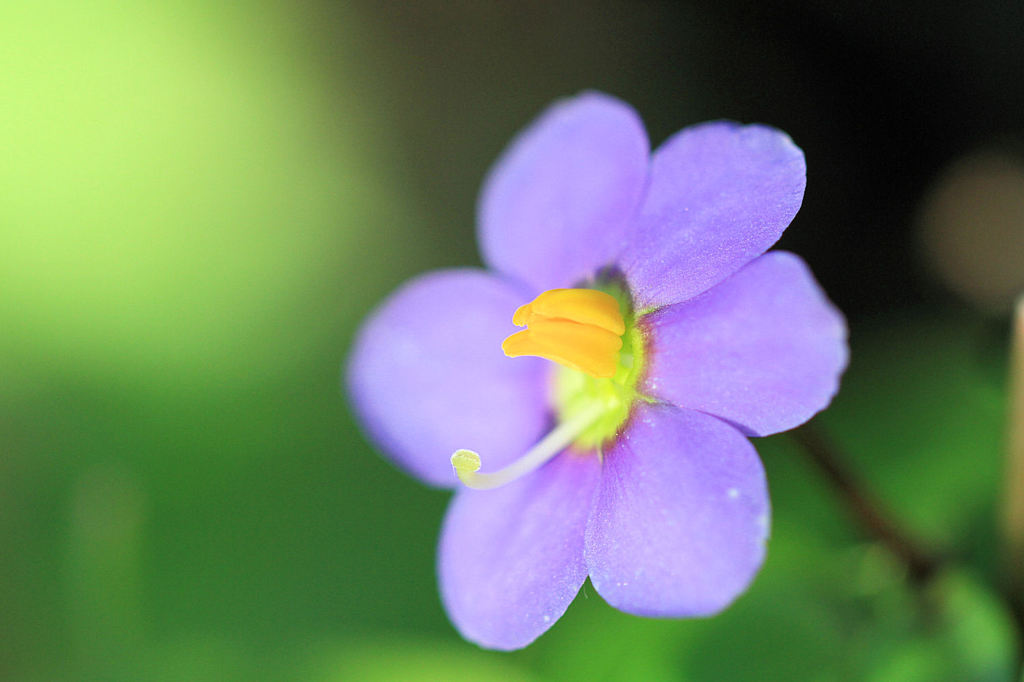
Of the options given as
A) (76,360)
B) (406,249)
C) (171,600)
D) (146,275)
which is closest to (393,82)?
(406,249)

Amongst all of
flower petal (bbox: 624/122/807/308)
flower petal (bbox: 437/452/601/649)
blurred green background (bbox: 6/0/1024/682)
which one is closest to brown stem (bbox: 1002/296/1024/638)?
blurred green background (bbox: 6/0/1024/682)

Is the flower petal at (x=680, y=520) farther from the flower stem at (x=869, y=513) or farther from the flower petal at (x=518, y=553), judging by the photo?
the flower stem at (x=869, y=513)

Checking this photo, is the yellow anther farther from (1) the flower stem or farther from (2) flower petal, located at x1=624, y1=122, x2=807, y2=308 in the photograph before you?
(1) the flower stem

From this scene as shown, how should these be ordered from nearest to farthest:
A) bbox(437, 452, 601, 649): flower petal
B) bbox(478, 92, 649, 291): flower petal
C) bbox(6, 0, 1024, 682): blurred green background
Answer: bbox(437, 452, 601, 649): flower petal, bbox(478, 92, 649, 291): flower petal, bbox(6, 0, 1024, 682): blurred green background

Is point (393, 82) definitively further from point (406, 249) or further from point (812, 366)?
point (812, 366)

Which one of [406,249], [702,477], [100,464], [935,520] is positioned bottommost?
[935,520]

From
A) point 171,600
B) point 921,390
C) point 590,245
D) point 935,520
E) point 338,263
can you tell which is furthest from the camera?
point 338,263
